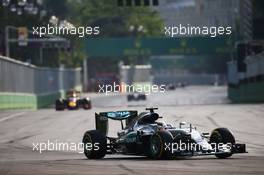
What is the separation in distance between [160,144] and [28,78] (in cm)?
4362

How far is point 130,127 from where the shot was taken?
2073cm

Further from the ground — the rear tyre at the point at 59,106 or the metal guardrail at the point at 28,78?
the metal guardrail at the point at 28,78

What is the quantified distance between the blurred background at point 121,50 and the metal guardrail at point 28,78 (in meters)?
0.06

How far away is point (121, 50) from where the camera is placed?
336 ft

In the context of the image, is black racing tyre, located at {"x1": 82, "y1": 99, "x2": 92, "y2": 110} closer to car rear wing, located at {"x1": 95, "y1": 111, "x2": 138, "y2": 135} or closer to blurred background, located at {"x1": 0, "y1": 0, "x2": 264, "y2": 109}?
blurred background, located at {"x1": 0, "y1": 0, "x2": 264, "y2": 109}

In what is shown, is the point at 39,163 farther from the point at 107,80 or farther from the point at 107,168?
the point at 107,80

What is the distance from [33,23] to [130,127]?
77.3m

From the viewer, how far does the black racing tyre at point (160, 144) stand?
19031mm

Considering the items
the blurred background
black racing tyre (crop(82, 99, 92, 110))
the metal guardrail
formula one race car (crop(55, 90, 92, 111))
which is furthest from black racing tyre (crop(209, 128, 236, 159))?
black racing tyre (crop(82, 99, 92, 110))

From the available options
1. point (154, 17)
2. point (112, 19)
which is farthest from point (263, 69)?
point (154, 17)

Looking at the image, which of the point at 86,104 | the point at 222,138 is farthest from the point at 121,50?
the point at 222,138

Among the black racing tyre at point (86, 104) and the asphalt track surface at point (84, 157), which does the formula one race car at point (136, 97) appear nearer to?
the black racing tyre at point (86, 104)

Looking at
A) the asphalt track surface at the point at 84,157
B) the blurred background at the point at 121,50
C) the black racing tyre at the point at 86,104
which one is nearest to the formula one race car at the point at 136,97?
the blurred background at the point at 121,50

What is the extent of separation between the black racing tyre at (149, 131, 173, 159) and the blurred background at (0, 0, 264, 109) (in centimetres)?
1824
